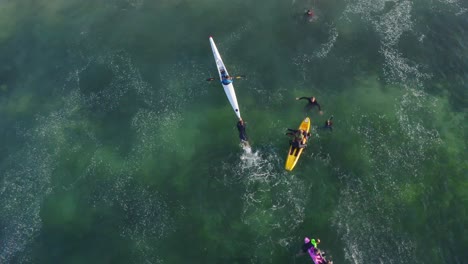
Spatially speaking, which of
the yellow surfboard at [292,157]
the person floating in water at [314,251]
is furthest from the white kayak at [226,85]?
the person floating in water at [314,251]

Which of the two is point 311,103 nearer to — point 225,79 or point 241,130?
point 241,130

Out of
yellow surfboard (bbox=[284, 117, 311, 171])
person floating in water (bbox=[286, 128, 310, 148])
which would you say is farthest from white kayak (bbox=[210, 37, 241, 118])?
yellow surfboard (bbox=[284, 117, 311, 171])

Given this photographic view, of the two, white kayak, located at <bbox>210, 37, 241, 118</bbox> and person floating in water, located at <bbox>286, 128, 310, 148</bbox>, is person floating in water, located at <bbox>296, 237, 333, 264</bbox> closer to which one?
person floating in water, located at <bbox>286, 128, 310, 148</bbox>

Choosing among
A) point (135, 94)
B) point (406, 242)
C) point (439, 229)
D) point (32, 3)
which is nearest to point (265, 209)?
point (406, 242)

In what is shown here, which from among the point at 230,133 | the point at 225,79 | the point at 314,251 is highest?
the point at 225,79

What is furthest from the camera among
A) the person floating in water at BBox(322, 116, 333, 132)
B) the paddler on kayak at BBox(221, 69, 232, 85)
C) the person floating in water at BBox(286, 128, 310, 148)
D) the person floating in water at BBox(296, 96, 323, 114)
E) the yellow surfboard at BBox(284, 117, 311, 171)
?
the paddler on kayak at BBox(221, 69, 232, 85)

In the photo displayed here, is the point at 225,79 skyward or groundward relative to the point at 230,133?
skyward

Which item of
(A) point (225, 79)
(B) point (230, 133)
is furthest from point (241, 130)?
(A) point (225, 79)

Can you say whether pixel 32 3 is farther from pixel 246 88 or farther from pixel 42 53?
pixel 246 88

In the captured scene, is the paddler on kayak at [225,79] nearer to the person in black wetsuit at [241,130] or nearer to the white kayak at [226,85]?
the white kayak at [226,85]
